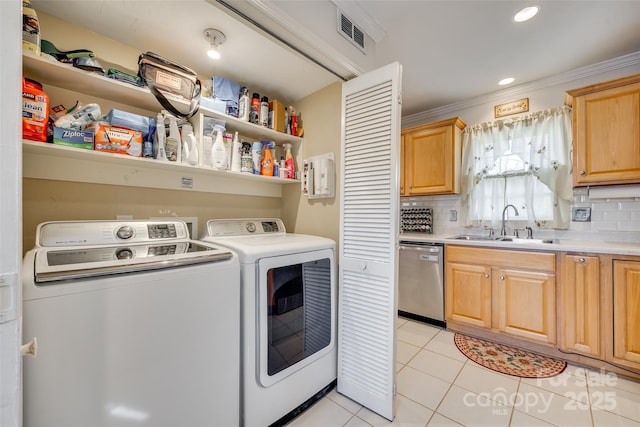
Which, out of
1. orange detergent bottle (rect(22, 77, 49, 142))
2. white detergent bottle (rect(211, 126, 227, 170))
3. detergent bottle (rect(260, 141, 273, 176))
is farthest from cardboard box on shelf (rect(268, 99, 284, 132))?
orange detergent bottle (rect(22, 77, 49, 142))

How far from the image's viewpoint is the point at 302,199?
207cm

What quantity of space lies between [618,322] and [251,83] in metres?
3.15

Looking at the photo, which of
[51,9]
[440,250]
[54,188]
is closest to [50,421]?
[54,188]

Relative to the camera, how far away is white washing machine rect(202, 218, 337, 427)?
4.09ft

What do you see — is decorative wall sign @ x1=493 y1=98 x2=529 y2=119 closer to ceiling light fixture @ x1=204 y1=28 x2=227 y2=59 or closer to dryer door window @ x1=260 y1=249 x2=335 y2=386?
dryer door window @ x1=260 y1=249 x2=335 y2=386

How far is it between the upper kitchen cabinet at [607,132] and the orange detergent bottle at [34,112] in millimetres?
3490

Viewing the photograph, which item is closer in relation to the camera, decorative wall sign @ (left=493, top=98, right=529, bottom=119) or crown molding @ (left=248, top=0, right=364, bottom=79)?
crown molding @ (left=248, top=0, right=364, bottom=79)

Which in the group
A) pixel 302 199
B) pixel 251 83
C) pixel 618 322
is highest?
pixel 251 83

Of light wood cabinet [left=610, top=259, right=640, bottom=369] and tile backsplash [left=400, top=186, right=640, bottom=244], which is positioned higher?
tile backsplash [left=400, top=186, right=640, bottom=244]

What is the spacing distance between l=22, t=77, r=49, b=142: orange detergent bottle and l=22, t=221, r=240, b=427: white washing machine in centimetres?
42

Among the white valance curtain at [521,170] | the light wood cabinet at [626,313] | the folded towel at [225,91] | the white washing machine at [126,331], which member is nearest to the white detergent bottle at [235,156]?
the folded towel at [225,91]

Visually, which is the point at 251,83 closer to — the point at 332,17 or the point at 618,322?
the point at 332,17

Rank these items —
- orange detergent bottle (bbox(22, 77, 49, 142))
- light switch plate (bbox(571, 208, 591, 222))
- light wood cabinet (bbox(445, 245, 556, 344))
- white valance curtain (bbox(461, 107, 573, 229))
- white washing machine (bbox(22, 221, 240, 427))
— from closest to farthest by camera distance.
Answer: white washing machine (bbox(22, 221, 240, 427)) → orange detergent bottle (bbox(22, 77, 49, 142)) → light wood cabinet (bbox(445, 245, 556, 344)) → light switch plate (bbox(571, 208, 591, 222)) → white valance curtain (bbox(461, 107, 573, 229))

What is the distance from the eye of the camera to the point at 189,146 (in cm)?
152
